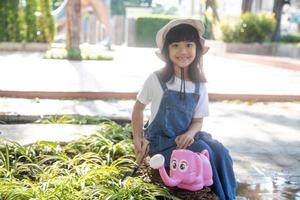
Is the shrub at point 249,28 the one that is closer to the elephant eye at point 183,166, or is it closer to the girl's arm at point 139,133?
the girl's arm at point 139,133

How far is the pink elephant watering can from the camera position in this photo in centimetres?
267

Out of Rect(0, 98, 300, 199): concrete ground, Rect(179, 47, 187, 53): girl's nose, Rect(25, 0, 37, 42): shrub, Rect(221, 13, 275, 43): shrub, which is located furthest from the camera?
Rect(221, 13, 275, 43): shrub

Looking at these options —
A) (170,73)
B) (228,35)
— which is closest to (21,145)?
(170,73)

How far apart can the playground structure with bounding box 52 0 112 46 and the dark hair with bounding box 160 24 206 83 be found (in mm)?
12805

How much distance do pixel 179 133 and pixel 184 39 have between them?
1.79 feet

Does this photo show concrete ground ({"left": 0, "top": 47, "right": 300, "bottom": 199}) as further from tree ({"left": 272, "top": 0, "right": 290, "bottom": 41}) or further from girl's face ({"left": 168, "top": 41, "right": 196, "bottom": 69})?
tree ({"left": 272, "top": 0, "right": 290, "bottom": 41})

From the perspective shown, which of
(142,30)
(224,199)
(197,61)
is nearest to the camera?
(224,199)

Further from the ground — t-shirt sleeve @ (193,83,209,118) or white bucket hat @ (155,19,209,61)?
white bucket hat @ (155,19,209,61)

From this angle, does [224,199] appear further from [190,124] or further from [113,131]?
[113,131]

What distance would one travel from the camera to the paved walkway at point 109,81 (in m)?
7.21

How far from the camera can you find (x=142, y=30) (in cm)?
2452

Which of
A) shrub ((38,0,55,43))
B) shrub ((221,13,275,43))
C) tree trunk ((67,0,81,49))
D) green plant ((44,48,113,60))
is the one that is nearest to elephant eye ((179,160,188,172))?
green plant ((44,48,113,60))

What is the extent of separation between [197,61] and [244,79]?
6979 mm

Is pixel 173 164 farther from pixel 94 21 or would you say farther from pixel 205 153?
pixel 94 21
